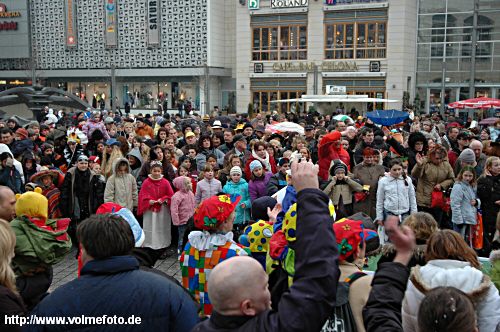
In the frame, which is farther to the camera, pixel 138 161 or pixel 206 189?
pixel 138 161

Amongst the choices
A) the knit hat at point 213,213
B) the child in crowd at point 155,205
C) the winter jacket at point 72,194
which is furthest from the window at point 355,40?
the knit hat at point 213,213

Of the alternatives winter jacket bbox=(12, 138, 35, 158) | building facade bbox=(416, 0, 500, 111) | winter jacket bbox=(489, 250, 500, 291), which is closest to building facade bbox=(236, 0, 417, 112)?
building facade bbox=(416, 0, 500, 111)

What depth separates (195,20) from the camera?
133ft

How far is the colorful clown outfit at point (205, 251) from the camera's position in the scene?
403 cm

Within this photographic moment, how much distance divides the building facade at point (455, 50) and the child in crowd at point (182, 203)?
87.9 ft

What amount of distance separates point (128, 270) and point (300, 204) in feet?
3.36

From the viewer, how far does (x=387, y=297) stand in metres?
2.52

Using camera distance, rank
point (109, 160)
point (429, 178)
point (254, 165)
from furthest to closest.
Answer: point (109, 160) → point (429, 178) → point (254, 165)

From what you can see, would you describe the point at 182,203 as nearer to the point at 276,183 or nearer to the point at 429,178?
the point at 276,183

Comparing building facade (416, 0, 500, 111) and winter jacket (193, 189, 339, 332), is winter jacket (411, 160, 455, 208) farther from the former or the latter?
building facade (416, 0, 500, 111)

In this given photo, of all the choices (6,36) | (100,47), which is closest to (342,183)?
(100,47)

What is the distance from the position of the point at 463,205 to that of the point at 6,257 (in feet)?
22.3

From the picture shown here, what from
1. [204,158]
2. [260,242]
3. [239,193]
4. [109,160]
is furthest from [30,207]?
[204,158]

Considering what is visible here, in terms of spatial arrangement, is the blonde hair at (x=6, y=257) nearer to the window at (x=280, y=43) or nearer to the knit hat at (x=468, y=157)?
the knit hat at (x=468, y=157)
